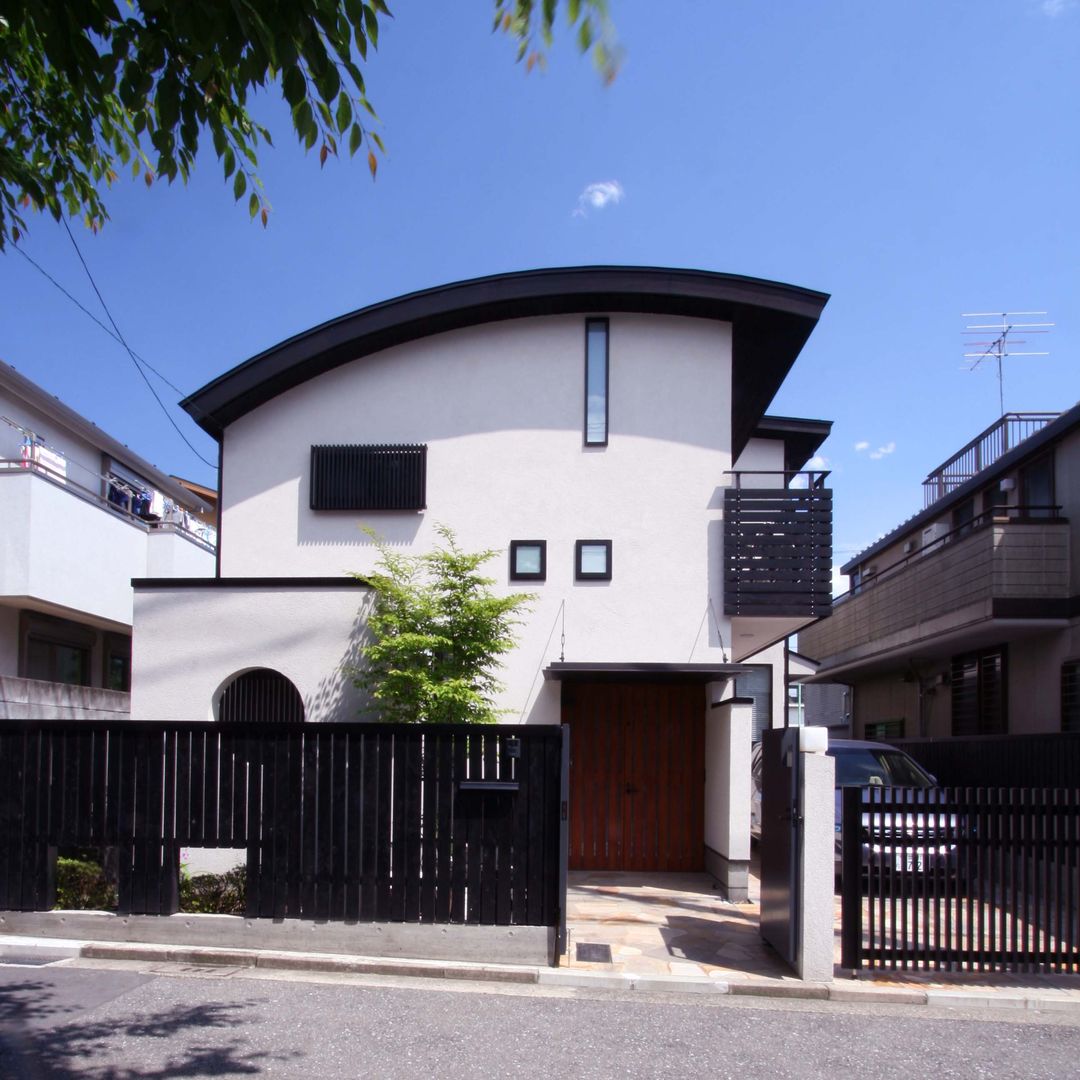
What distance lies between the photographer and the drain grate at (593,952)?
7.92m

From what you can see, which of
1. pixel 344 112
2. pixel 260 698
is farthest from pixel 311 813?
pixel 344 112

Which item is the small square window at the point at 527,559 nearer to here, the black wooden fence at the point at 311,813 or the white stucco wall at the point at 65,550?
the black wooden fence at the point at 311,813

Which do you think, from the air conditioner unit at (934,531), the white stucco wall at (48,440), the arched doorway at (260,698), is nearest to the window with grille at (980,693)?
the air conditioner unit at (934,531)

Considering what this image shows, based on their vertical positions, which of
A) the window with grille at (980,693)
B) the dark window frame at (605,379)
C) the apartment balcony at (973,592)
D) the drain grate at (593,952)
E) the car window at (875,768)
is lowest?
the drain grate at (593,952)

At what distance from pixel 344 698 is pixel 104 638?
9.86 meters

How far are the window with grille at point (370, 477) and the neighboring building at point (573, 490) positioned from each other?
0.02m

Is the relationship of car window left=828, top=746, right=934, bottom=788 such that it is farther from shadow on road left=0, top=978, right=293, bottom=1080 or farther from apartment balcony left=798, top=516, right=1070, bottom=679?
shadow on road left=0, top=978, right=293, bottom=1080

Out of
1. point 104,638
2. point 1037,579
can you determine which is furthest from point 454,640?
point 104,638

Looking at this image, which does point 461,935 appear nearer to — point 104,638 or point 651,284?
point 651,284

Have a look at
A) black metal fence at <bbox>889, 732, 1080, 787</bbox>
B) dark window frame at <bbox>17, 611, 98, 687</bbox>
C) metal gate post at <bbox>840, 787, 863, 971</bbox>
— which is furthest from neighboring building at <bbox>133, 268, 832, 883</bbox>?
dark window frame at <bbox>17, 611, 98, 687</bbox>

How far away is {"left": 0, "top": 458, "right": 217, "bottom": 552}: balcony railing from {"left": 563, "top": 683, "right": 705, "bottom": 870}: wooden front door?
27.5 ft

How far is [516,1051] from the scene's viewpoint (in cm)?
582

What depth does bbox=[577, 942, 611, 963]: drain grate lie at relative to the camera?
792cm

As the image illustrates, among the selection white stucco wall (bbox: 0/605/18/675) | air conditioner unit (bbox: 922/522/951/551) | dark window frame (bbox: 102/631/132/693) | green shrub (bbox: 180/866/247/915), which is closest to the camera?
green shrub (bbox: 180/866/247/915)
